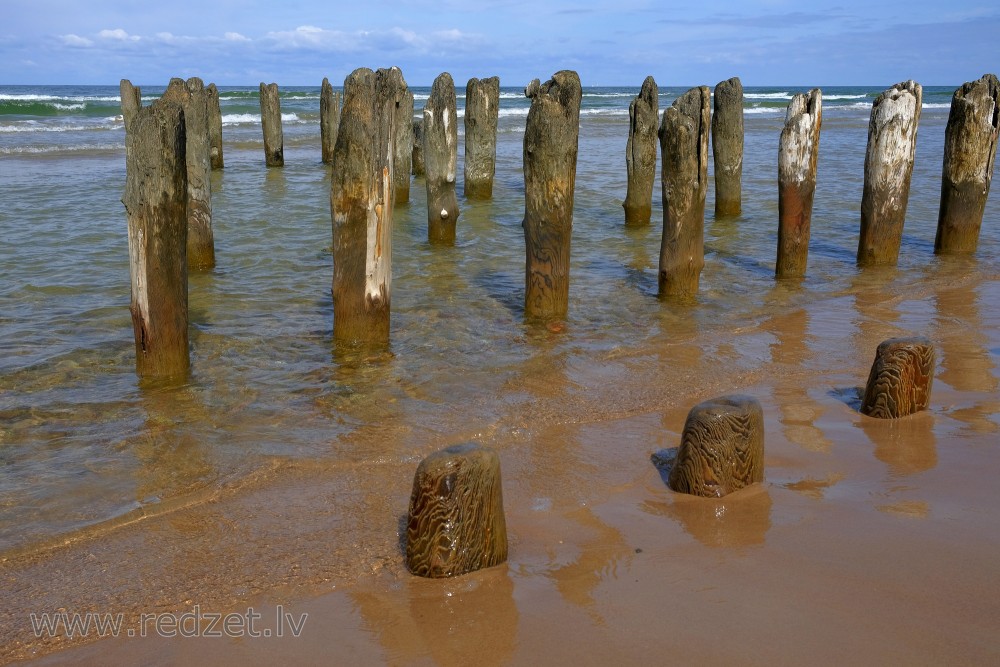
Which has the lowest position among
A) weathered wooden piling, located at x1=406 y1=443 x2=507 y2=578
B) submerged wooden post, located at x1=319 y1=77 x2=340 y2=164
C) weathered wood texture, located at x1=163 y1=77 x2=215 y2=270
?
weathered wooden piling, located at x1=406 y1=443 x2=507 y2=578

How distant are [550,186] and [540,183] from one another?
88 millimetres

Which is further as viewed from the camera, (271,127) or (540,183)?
(271,127)

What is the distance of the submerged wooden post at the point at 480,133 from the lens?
14.3 meters

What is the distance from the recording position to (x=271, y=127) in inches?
804

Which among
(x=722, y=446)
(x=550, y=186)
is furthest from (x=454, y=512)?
(x=550, y=186)

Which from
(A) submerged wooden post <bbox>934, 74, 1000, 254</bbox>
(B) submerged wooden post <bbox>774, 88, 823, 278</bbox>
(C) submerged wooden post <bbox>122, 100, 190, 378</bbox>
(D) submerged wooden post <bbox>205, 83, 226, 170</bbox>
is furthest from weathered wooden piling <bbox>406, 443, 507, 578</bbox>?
(D) submerged wooden post <bbox>205, 83, 226, 170</bbox>

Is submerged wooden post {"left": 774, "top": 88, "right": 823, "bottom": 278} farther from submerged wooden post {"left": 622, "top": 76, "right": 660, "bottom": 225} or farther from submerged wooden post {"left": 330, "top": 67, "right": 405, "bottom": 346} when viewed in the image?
submerged wooden post {"left": 330, "top": 67, "right": 405, "bottom": 346}

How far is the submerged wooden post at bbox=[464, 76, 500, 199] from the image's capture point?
14336 mm

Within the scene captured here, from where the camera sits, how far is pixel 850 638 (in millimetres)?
3109

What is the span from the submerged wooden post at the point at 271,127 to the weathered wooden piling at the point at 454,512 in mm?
18109

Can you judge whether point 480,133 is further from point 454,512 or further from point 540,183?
point 454,512

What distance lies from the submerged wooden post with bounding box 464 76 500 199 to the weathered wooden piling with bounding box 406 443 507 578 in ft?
36.6

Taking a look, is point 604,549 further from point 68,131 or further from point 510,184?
point 68,131

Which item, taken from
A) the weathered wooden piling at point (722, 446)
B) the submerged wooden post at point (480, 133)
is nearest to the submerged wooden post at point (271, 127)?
the submerged wooden post at point (480, 133)
